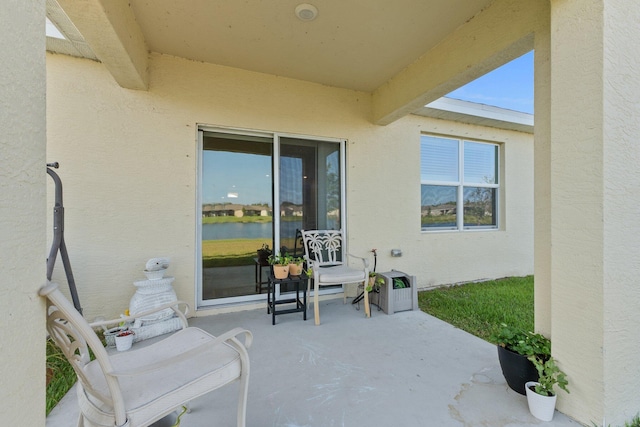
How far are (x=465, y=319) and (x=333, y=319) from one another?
1403mm

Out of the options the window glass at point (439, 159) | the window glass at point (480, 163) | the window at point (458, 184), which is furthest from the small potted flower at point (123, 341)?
the window glass at point (480, 163)

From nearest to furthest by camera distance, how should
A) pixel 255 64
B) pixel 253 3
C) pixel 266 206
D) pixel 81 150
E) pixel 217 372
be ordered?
pixel 217 372
pixel 253 3
pixel 81 150
pixel 255 64
pixel 266 206

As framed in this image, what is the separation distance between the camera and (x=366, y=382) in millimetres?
1757

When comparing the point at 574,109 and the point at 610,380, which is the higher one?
the point at 574,109

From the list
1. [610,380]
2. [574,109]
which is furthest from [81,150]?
[610,380]

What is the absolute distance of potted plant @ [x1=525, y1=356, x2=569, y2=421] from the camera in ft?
4.67

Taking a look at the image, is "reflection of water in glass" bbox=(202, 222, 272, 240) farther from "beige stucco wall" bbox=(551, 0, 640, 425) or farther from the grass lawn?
"beige stucco wall" bbox=(551, 0, 640, 425)

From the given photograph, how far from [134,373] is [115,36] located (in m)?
2.18

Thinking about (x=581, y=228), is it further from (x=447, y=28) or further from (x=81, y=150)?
(x=81, y=150)

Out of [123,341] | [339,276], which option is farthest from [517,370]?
[123,341]

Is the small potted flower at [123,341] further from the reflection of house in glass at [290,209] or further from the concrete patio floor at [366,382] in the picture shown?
the reflection of house in glass at [290,209]

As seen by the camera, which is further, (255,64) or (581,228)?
(255,64)

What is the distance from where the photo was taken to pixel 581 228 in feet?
4.57

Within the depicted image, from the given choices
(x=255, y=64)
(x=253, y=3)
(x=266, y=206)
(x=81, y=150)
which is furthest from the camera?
(x=266, y=206)
